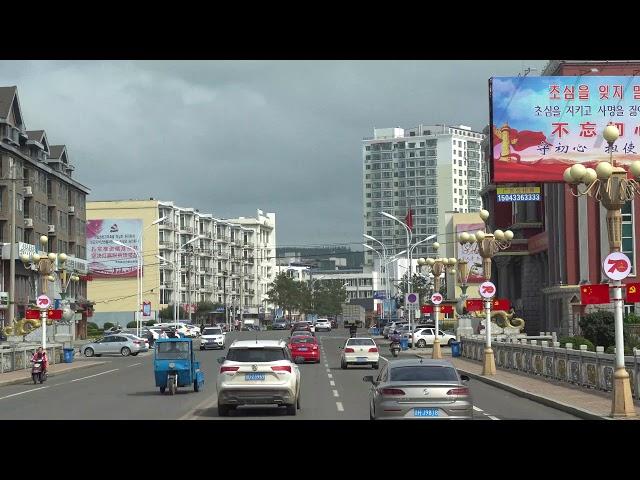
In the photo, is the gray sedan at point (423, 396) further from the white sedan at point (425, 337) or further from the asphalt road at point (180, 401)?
the white sedan at point (425, 337)

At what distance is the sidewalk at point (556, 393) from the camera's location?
23.4 metres

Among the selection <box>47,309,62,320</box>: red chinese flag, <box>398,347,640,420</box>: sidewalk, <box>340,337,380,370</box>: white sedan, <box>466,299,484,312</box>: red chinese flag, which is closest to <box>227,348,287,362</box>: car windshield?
Result: <box>398,347,640,420</box>: sidewalk

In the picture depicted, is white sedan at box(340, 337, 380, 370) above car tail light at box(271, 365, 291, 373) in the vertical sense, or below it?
below

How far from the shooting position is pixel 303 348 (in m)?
49.4

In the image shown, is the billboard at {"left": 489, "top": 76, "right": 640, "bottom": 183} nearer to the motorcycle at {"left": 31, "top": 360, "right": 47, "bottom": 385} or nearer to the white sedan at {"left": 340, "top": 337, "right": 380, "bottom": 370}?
the white sedan at {"left": 340, "top": 337, "right": 380, "bottom": 370}

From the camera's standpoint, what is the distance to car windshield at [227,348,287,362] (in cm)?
2339

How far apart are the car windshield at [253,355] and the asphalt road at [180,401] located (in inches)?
50.6

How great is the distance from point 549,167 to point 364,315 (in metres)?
133

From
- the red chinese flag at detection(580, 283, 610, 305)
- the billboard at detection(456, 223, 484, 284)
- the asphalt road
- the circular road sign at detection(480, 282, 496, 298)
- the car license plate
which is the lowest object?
the asphalt road

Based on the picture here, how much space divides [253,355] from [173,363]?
325 inches

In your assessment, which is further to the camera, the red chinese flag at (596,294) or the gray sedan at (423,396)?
the red chinese flag at (596,294)

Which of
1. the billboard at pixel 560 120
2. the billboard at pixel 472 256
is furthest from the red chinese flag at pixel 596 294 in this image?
the billboard at pixel 472 256
